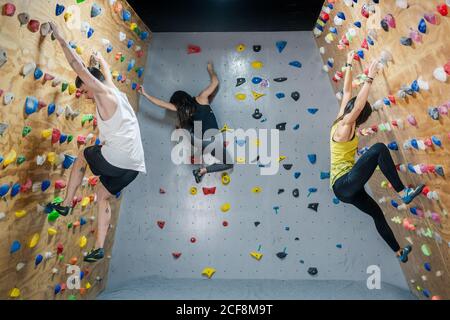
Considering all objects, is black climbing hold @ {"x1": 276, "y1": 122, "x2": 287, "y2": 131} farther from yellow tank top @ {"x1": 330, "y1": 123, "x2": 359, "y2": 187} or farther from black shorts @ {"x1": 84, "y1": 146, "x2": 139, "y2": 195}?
black shorts @ {"x1": 84, "y1": 146, "x2": 139, "y2": 195}

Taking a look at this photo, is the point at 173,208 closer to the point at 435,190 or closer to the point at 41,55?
the point at 41,55

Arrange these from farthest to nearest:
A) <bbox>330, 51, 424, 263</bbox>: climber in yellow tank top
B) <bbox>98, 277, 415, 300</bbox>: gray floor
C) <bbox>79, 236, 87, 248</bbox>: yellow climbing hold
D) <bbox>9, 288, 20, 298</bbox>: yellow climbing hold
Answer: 1. <bbox>98, 277, 415, 300</bbox>: gray floor
2. <bbox>79, 236, 87, 248</bbox>: yellow climbing hold
3. <bbox>330, 51, 424, 263</bbox>: climber in yellow tank top
4. <bbox>9, 288, 20, 298</bbox>: yellow climbing hold

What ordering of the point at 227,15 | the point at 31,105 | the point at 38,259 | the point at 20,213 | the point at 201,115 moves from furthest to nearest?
the point at 201,115
the point at 227,15
the point at 38,259
the point at 20,213
the point at 31,105

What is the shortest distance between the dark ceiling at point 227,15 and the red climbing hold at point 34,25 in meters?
1.08

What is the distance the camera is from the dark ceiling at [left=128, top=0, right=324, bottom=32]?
266 cm

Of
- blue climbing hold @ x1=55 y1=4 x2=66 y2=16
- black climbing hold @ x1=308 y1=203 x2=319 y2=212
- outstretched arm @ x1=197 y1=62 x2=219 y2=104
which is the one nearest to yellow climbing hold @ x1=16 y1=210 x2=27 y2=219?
blue climbing hold @ x1=55 y1=4 x2=66 y2=16

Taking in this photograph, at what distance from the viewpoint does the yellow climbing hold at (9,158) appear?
163cm

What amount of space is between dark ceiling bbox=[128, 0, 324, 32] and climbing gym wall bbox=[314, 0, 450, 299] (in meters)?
0.24

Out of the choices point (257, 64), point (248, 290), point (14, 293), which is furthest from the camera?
point (257, 64)

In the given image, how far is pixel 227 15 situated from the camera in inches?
113

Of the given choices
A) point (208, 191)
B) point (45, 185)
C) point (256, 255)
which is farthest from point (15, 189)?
point (256, 255)

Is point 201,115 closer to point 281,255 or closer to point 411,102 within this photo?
point 281,255

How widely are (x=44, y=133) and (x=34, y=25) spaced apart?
52 cm

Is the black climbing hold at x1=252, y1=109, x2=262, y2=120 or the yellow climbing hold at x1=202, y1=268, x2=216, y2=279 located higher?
the black climbing hold at x1=252, y1=109, x2=262, y2=120
